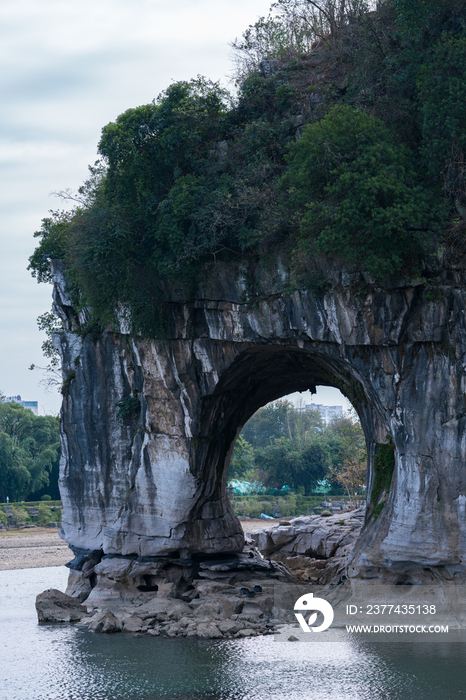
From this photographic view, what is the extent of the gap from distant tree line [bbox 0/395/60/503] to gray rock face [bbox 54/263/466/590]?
1060 inches

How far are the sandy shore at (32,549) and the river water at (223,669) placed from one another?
63.2 ft

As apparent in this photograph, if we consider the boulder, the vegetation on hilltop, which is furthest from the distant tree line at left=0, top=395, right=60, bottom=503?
the vegetation on hilltop

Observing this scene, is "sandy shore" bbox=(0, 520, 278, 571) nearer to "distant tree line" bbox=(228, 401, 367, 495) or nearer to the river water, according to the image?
"distant tree line" bbox=(228, 401, 367, 495)

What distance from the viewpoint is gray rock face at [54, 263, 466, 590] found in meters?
17.2

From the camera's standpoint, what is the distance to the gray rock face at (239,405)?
56.4 ft

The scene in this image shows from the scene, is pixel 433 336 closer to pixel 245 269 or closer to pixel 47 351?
pixel 245 269

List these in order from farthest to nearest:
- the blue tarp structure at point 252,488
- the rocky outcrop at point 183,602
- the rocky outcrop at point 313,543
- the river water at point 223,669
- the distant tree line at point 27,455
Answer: the blue tarp structure at point 252,488 → the distant tree line at point 27,455 → the rocky outcrop at point 313,543 → the rocky outcrop at point 183,602 → the river water at point 223,669

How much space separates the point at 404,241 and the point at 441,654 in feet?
29.8

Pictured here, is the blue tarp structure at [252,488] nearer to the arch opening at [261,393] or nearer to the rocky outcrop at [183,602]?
the arch opening at [261,393]

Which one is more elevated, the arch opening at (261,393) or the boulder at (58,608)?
the arch opening at (261,393)

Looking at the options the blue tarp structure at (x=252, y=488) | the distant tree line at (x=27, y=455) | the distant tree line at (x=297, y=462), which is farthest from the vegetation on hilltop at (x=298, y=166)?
the blue tarp structure at (x=252, y=488)

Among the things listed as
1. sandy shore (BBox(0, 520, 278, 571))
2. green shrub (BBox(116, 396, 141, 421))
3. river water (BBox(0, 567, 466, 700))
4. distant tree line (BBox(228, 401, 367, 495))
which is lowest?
sandy shore (BBox(0, 520, 278, 571))

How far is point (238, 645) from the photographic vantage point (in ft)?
57.2

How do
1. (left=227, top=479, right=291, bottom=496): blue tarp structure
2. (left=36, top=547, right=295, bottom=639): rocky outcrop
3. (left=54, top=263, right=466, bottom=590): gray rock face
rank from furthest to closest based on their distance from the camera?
1. (left=227, top=479, right=291, bottom=496): blue tarp structure
2. (left=36, top=547, right=295, bottom=639): rocky outcrop
3. (left=54, top=263, right=466, bottom=590): gray rock face
